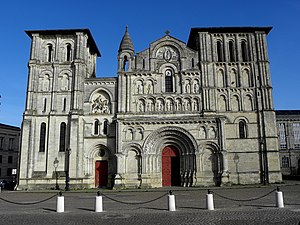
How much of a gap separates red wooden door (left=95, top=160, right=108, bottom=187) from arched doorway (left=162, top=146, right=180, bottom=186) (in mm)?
6876

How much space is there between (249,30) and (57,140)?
27.3 meters

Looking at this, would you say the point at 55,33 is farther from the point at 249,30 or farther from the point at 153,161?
the point at 249,30

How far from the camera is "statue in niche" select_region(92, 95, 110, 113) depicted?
119ft

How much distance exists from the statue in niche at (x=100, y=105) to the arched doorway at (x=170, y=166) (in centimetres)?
867

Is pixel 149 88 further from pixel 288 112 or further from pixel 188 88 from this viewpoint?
pixel 288 112

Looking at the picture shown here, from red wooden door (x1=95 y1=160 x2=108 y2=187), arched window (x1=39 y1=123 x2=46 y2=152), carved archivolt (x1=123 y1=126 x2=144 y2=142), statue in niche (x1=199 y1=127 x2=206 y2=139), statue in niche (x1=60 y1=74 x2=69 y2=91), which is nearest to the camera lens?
statue in niche (x1=199 y1=127 x2=206 y2=139)

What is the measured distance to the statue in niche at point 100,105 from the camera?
119 ft

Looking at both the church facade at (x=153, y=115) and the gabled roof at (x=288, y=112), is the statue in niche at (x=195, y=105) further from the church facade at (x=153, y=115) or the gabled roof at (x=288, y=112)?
the gabled roof at (x=288, y=112)

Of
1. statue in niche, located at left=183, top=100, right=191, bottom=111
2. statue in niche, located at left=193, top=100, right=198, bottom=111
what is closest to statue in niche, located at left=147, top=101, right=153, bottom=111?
statue in niche, located at left=183, top=100, right=191, bottom=111

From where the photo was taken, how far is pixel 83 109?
Result: 36031mm

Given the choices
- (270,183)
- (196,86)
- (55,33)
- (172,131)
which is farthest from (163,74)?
(270,183)

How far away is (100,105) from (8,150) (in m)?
41.7

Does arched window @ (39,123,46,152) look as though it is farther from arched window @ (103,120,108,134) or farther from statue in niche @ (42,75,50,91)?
arched window @ (103,120,108,134)

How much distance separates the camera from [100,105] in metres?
36.3
